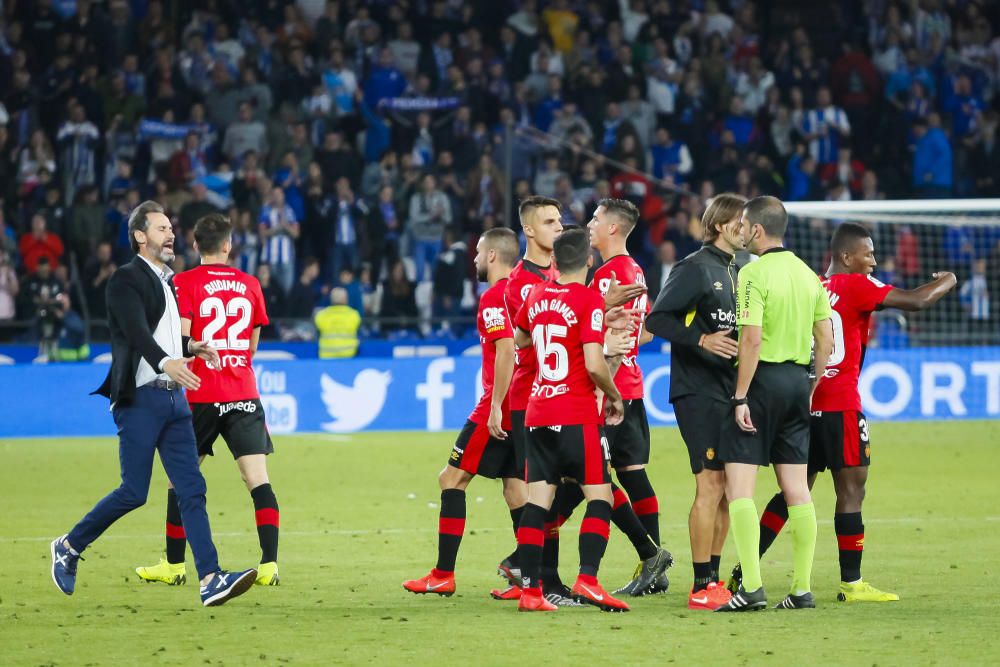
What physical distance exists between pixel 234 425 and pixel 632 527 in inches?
89.0

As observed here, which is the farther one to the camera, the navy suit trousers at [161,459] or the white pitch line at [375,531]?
the white pitch line at [375,531]

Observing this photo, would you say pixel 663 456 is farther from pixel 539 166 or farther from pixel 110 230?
pixel 110 230

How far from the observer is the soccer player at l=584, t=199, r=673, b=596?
8445 millimetres

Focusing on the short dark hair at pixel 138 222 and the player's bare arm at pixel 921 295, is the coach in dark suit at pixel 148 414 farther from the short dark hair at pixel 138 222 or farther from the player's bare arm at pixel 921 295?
the player's bare arm at pixel 921 295

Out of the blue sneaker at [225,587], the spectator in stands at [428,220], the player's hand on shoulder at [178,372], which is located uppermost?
the spectator in stands at [428,220]

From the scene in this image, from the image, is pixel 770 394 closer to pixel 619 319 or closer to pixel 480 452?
pixel 619 319

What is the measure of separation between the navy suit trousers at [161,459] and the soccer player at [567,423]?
157cm

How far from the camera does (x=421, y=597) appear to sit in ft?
27.5

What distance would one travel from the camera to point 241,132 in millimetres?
23438

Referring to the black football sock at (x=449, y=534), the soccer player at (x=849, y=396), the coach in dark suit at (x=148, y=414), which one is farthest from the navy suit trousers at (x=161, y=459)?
the soccer player at (x=849, y=396)

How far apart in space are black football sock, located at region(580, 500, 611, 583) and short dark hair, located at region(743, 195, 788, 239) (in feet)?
5.10

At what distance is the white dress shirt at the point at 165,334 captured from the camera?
7.92 metres

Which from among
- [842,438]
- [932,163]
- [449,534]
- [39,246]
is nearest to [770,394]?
[842,438]

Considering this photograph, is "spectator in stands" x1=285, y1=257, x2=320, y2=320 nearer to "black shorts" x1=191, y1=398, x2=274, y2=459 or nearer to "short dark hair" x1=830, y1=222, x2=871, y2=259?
"black shorts" x1=191, y1=398, x2=274, y2=459
